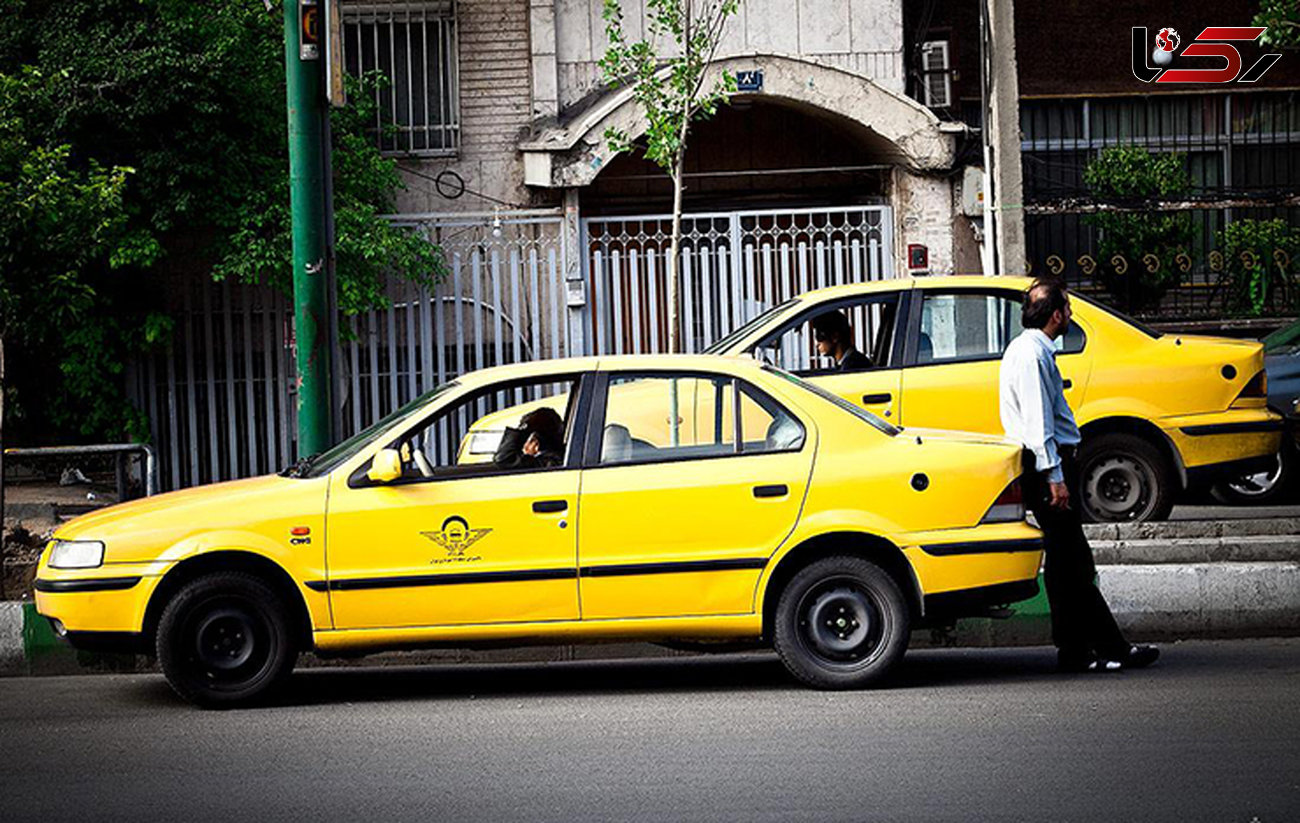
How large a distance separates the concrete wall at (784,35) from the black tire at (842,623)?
974 cm

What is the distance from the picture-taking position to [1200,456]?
448 inches

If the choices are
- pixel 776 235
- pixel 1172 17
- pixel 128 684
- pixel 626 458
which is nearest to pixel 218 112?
pixel 776 235

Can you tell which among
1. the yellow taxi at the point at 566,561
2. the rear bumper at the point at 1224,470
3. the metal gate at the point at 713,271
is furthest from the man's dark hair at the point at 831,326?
the metal gate at the point at 713,271

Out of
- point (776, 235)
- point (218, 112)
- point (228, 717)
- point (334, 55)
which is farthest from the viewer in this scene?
point (776, 235)

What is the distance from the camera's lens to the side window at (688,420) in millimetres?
8492

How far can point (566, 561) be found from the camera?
8.29 meters

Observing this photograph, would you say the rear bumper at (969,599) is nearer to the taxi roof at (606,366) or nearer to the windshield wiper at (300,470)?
the taxi roof at (606,366)

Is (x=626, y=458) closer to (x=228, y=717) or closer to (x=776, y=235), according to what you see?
(x=228, y=717)

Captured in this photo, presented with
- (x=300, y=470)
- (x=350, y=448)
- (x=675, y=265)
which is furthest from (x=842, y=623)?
(x=675, y=265)

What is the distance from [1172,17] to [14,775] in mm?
18301

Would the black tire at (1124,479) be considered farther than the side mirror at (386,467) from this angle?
Yes

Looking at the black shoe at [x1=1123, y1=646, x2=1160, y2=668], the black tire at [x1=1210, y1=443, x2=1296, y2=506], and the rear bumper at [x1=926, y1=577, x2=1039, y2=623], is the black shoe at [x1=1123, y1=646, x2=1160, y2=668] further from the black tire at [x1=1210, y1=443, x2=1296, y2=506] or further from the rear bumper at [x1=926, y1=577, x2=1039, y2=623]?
the black tire at [x1=1210, y1=443, x2=1296, y2=506]

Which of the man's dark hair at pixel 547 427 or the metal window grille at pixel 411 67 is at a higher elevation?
the metal window grille at pixel 411 67

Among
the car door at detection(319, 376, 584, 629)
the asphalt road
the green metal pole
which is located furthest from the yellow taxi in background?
the car door at detection(319, 376, 584, 629)
